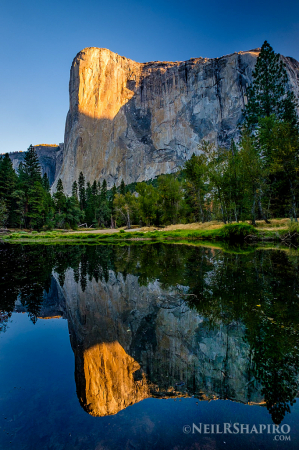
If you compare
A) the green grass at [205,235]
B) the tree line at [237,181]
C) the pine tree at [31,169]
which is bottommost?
the green grass at [205,235]

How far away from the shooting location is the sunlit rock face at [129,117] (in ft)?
346

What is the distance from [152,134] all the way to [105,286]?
4519 inches

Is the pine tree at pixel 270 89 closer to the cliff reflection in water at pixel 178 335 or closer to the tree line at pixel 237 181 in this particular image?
the tree line at pixel 237 181

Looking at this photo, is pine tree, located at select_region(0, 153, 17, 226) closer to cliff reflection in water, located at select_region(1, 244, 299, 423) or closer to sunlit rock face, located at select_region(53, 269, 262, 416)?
cliff reflection in water, located at select_region(1, 244, 299, 423)

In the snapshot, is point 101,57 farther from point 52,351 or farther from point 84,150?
point 52,351

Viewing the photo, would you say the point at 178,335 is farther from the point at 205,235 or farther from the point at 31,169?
the point at 31,169

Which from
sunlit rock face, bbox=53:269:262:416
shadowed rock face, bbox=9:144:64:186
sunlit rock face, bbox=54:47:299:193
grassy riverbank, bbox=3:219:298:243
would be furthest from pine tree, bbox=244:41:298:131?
shadowed rock face, bbox=9:144:64:186

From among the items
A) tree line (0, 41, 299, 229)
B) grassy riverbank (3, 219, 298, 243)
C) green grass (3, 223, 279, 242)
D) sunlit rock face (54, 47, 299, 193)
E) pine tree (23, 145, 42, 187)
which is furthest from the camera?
sunlit rock face (54, 47, 299, 193)

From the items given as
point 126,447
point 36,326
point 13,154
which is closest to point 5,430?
point 126,447

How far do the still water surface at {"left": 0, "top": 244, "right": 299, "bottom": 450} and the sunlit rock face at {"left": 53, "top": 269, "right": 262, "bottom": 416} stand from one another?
15 mm

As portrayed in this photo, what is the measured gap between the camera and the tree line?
25.4 m

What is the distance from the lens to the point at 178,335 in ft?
12.1

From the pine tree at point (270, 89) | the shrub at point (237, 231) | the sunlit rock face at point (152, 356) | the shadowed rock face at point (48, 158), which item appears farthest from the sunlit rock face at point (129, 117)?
the sunlit rock face at point (152, 356)

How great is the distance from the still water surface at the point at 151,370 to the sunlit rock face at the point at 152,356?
0.6 inches
